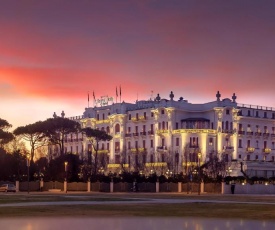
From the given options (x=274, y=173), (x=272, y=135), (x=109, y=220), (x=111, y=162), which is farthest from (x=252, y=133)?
(x=109, y=220)

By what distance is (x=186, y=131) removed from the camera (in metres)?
150

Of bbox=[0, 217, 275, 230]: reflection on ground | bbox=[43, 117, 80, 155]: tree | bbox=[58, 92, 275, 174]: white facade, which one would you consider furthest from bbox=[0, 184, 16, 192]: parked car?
bbox=[0, 217, 275, 230]: reflection on ground

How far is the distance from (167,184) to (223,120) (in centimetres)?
5166

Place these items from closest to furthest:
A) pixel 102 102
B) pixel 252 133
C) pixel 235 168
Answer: pixel 235 168 < pixel 252 133 < pixel 102 102

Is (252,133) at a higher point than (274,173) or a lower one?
higher

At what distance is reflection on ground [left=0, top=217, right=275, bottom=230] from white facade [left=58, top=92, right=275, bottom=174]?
109104 millimetres

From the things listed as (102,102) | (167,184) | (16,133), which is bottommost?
(167,184)

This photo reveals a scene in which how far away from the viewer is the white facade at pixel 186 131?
493ft

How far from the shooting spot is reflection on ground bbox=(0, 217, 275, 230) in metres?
26.7

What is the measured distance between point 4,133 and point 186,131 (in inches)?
1893

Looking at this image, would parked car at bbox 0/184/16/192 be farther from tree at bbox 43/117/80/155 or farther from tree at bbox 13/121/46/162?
tree at bbox 43/117/80/155

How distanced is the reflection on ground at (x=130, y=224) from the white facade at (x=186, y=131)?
109m

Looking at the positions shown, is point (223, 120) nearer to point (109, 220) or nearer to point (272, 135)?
point (272, 135)

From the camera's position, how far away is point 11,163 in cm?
12519
